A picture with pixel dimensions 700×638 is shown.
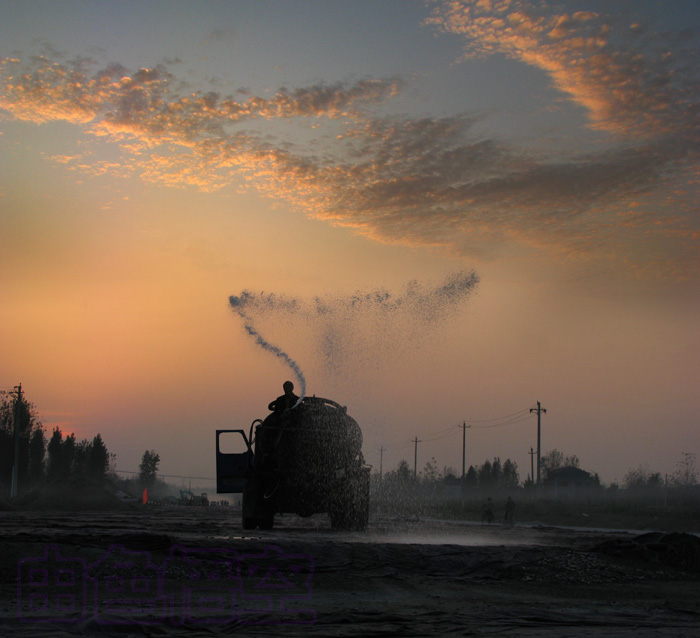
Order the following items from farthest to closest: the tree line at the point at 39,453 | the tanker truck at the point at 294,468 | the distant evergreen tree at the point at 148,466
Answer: the distant evergreen tree at the point at 148,466, the tree line at the point at 39,453, the tanker truck at the point at 294,468

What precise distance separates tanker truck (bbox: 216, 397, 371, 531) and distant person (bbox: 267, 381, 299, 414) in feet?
0.53

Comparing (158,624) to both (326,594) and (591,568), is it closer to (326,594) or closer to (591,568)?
(326,594)

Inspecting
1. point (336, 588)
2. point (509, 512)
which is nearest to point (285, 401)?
point (336, 588)

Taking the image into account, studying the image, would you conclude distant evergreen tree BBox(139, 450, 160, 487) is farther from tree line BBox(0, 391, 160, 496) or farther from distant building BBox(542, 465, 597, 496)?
distant building BBox(542, 465, 597, 496)

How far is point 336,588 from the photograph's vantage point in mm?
11852

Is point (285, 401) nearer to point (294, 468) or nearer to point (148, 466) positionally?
point (294, 468)

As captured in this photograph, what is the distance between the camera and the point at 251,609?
971 centimetres

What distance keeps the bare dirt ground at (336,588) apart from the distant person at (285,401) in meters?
5.58

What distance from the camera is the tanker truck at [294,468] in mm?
20125

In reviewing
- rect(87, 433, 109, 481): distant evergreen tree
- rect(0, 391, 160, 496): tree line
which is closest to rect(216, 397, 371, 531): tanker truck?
rect(0, 391, 160, 496): tree line

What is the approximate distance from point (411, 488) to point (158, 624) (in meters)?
104

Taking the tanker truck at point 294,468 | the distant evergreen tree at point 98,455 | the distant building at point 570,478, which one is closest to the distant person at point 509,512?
the tanker truck at point 294,468

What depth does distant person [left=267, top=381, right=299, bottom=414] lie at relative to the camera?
2055 centimetres

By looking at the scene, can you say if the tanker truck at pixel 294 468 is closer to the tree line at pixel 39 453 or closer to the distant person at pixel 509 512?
the distant person at pixel 509 512
